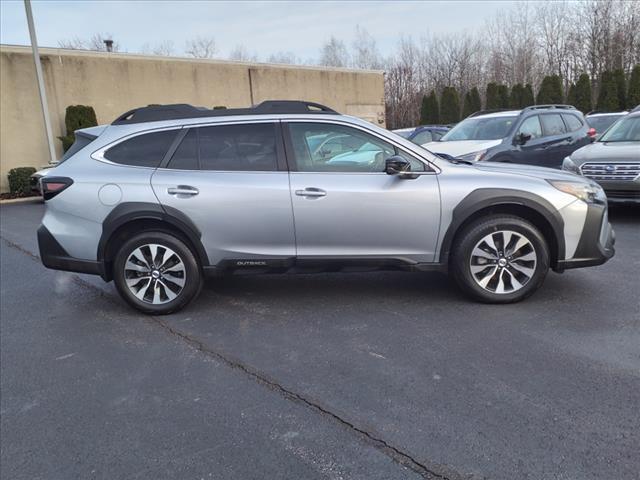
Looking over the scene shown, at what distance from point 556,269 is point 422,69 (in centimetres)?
3926

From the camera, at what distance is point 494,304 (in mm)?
4598

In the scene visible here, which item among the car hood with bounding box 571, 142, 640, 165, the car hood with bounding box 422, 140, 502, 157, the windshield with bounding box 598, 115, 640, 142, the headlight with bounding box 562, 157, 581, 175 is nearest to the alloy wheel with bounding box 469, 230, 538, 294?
the car hood with bounding box 571, 142, 640, 165

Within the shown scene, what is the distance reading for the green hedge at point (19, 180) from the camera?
16125 mm

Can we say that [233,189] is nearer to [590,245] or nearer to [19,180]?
[590,245]

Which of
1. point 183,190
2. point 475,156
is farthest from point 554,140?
point 183,190

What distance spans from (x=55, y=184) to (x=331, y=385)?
123 inches

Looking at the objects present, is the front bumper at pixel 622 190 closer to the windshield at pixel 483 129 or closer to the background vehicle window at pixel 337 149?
the windshield at pixel 483 129

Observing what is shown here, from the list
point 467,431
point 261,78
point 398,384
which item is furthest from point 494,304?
point 261,78

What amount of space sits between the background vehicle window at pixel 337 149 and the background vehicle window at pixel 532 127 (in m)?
6.03

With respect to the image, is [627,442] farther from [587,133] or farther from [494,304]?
[587,133]

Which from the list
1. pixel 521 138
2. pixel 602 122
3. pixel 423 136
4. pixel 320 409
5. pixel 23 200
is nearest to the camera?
pixel 320 409

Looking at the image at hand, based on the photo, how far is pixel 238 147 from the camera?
4.67 metres

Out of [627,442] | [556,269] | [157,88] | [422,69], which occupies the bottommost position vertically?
[627,442]

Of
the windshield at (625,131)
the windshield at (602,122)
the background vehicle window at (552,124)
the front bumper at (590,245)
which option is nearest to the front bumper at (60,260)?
the front bumper at (590,245)
